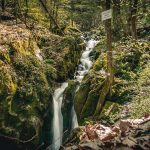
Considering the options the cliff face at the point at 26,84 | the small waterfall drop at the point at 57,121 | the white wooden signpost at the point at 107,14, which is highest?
the white wooden signpost at the point at 107,14

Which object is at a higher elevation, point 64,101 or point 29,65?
point 29,65

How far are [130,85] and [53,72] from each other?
5488mm

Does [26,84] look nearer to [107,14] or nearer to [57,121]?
[57,121]

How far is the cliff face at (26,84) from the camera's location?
12508mm

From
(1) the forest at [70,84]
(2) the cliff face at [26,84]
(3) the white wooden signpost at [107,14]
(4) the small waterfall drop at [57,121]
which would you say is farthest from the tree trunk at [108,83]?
(4) the small waterfall drop at [57,121]

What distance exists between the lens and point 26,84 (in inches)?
524

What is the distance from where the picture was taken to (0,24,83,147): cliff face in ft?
41.0

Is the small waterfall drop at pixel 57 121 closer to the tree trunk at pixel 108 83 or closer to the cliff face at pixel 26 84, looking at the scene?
the cliff face at pixel 26 84

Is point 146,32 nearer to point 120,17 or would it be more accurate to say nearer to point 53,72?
point 120,17

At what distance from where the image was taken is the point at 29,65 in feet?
46.0

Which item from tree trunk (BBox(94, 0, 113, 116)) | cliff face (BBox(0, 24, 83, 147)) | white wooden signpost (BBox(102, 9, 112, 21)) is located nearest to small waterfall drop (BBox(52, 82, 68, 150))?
cliff face (BBox(0, 24, 83, 147))

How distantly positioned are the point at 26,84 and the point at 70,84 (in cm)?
282

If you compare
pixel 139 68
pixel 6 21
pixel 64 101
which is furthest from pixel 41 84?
pixel 6 21

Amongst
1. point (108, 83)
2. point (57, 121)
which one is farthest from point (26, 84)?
point (108, 83)
